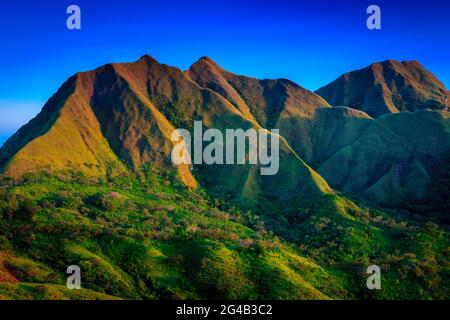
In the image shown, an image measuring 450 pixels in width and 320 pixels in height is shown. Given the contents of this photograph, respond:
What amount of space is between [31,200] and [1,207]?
8.20 meters

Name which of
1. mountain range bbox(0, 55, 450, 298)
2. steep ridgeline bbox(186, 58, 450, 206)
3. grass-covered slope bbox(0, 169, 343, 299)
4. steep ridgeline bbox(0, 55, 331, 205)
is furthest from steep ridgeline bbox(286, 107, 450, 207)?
grass-covered slope bbox(0, 169, 343, 299)

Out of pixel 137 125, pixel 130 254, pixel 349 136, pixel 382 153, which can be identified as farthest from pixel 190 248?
pixel 349 136

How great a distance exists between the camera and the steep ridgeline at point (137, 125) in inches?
4806

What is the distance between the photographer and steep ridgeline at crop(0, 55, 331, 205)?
12206 centimetres

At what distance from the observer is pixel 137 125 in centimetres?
14238

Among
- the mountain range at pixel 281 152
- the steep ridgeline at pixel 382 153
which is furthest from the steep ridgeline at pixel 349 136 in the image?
the mountain range at pixel 281 152

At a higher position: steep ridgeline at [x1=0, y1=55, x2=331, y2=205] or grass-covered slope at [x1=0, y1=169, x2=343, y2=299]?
steep ridgeline at [x1=0, y1=55, x2=331, y2=205]

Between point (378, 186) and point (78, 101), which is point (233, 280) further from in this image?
point (78, 101)

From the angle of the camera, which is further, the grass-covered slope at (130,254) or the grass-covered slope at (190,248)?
the grass-covered slope at (190,248)

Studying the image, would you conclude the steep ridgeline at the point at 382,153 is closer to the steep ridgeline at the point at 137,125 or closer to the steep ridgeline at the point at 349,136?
the steep ridgeline at the point at 349,136

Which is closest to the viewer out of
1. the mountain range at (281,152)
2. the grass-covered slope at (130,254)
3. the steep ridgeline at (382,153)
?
the grass-covered slope at (130,254)

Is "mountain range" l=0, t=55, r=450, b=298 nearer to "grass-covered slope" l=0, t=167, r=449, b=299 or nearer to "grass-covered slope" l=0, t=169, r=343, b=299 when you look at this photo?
"grass-covered slope" l=0, t=167, r=449, b=299

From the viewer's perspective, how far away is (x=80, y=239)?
77.7m

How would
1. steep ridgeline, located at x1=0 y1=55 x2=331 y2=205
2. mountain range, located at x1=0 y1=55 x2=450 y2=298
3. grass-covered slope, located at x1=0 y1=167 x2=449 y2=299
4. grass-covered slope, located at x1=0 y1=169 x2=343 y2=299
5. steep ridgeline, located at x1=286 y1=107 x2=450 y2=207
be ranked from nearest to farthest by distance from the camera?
grass-covered slope, located at x1=0 y1=169 x2=343 y2=299 → grass-covered slope, located at x1=0 y1=167 x2=449 y2=299 → mountain range, located at x1=0 y1=55 x2=450 y2=298 → steep ridgeline, located at x1=0 y1=55 x2=331 y2=205 → steep ridgeline, located at x1=286 y1=107 x2=450 y2=207
